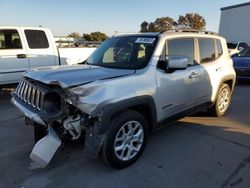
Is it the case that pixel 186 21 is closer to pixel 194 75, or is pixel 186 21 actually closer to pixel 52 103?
pixel 194 75

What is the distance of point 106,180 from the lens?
3211 millimetres

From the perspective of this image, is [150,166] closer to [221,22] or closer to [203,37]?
[203,37]

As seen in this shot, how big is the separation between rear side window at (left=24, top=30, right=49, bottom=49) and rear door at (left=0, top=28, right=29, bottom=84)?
24 centimetres

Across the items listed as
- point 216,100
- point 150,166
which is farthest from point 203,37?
point 150,166

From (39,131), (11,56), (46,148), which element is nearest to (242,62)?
(11,56)

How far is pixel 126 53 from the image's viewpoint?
13.4ft

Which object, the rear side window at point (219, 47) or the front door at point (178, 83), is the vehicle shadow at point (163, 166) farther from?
the rear side window at point (219, 47)

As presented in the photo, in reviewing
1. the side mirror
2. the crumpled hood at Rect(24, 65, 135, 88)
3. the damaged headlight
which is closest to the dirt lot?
the damaged headlight

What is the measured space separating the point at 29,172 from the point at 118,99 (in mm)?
1506

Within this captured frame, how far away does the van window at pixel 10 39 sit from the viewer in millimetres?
7004

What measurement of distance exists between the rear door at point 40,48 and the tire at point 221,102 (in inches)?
192

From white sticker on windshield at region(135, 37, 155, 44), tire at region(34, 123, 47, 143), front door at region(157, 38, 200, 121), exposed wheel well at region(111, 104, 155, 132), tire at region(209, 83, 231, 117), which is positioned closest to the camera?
exposed wheel well at region(111, 104, 155, 132)

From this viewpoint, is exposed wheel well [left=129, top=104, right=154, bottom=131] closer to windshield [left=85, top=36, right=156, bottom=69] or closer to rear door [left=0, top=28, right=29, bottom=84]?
windshield [left=85, top=36, right=156, bottom=69]

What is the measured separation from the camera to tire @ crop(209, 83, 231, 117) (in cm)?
544
